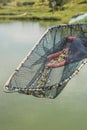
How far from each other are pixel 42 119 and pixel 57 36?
3.59m

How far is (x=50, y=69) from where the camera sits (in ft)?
34.9

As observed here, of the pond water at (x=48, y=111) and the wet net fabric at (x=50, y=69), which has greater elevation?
the wet net fabric at (x=50, y=69)

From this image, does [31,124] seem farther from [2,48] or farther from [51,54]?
[2,48]

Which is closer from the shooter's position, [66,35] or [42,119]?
[42,119]

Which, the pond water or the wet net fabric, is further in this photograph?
the pond water

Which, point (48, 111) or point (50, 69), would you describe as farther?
point (48, 111)

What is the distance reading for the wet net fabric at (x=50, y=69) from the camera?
7.97 m

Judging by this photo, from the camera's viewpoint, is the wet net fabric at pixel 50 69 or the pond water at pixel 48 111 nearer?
the wet net fabric at pixel 50 69

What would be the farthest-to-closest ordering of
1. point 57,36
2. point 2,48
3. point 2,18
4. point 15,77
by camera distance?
point 2,18, point 2,48, point 57,36, point 15,77

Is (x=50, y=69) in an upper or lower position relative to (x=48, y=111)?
upper

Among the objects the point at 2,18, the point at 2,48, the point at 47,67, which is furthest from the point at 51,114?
the point at 2,18

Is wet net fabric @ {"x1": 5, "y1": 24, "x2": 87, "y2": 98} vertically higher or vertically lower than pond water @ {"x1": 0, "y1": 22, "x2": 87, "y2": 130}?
higher

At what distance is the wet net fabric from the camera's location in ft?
26.2

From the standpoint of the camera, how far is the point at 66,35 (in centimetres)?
1304
